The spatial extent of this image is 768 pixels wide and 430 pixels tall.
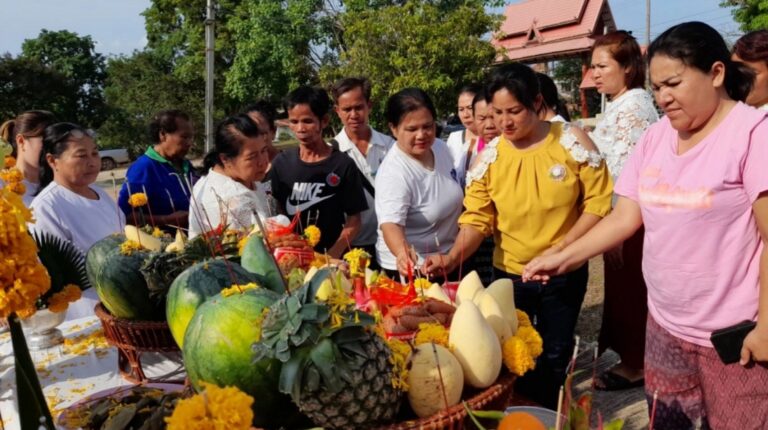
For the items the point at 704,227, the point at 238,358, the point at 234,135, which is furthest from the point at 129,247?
the point at 704,227

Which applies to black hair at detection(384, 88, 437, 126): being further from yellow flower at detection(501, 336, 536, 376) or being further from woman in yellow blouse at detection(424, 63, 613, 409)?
yellow flower at detection(501, 336, 536, 376)

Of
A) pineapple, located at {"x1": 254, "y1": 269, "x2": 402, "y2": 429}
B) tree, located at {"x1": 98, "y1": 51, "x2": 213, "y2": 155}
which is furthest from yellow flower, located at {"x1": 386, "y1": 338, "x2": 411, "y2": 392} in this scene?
tree, located at {"x1": 98, "y1": 51, "x2": 213, "y2": 155}

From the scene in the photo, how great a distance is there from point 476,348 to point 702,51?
1.18m

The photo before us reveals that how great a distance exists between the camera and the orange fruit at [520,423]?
3.65 feet

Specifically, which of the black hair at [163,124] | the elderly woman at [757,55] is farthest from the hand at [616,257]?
the black hair at [163,124]

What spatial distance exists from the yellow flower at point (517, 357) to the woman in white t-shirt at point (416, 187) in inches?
59.4

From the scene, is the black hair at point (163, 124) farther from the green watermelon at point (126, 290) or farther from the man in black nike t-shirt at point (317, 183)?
the green watermelon at point (126, 290)

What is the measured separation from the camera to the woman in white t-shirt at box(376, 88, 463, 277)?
2965 millimetres

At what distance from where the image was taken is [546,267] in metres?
2.25

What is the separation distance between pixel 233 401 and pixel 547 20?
31764 mm

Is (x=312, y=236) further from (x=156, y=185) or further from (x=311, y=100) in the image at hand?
(x=156, y=185)

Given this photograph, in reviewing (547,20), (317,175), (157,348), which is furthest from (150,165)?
(547,20)

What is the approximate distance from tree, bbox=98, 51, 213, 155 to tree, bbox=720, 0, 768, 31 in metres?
20.3

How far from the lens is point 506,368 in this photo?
146 cm
